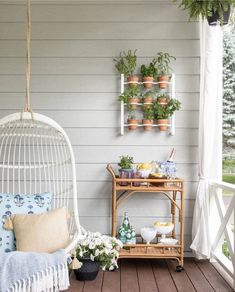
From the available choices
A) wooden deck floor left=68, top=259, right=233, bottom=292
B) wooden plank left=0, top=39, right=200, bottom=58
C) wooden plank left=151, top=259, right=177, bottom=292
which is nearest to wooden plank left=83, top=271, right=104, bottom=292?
wooden deck floor left=68, top=259, right=233, bottom=292

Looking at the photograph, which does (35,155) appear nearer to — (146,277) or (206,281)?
(146,277)

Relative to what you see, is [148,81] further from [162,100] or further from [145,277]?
[145,277]

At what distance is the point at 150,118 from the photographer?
12.0 ft

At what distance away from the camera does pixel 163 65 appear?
371 centimetres

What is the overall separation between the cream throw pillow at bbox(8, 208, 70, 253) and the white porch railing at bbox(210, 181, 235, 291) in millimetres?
1327

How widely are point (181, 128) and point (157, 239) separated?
44.2 inches

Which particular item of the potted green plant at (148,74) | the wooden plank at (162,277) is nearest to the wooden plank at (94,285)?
the wooden plank at (162,277)

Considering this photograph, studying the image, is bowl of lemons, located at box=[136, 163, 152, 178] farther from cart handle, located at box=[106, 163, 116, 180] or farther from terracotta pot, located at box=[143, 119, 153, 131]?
terracotta pot, located at box=[143, 119, 153, 131]

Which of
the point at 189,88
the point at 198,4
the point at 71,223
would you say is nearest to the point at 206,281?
the point at 71,223

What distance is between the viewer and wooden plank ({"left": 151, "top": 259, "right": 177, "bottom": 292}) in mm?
2896

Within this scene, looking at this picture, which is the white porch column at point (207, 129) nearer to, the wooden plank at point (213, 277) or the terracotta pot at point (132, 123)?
the wooden plank at point (213, 277)

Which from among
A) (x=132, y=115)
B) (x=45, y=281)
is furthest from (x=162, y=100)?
(x=45, y=281)

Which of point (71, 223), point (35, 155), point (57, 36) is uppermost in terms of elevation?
point (57, 36)

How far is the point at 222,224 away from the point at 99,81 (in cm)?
179
